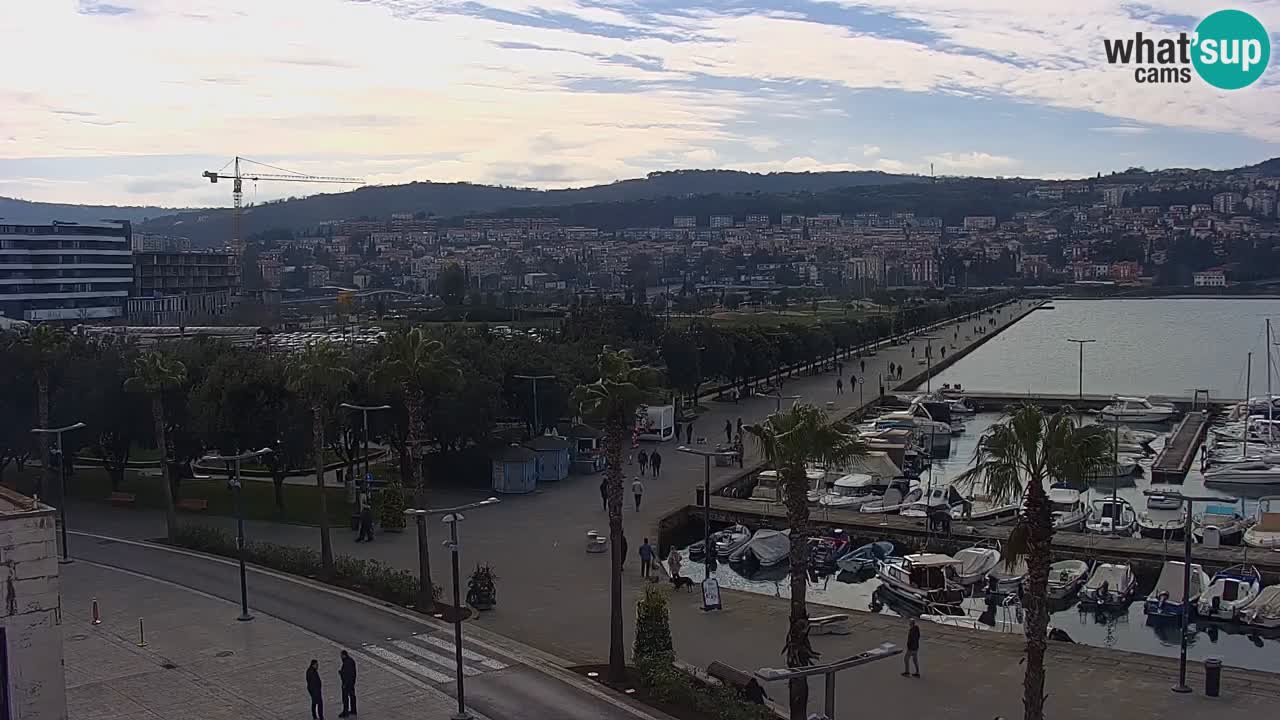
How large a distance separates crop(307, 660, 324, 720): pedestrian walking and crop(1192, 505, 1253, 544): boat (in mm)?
23416

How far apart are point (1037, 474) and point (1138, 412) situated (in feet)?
154

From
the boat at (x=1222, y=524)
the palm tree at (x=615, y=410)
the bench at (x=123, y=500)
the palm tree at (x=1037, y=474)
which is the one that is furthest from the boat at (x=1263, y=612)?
the bench at (x=123, y=500)

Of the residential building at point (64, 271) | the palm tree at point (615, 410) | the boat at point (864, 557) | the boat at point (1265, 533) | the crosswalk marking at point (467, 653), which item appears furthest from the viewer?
the residential building at point (64, 271)

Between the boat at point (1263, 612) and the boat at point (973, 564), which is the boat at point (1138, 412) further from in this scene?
the boat at point (1263, 612)

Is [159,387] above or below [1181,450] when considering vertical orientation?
above

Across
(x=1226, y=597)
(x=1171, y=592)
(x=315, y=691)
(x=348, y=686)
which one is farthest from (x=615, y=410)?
(x=1226, y=597)

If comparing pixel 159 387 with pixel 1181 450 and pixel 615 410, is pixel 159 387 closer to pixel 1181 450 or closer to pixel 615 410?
pixel 615 410

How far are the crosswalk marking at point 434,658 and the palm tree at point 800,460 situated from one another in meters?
5.29

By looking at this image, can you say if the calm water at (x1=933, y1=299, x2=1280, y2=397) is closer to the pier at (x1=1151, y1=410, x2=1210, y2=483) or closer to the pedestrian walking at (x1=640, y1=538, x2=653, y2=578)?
the pier at (x1=1151, y1=410, x2=1210, y2=483)

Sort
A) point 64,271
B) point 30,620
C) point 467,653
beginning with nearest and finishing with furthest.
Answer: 1. point 30,620
2. point 467,653
3. point 64,271

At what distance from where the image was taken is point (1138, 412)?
57688mm

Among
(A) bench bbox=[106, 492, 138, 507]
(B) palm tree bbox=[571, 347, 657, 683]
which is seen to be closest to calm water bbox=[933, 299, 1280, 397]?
(A) bench bbox=[106, 492, 138, 507]

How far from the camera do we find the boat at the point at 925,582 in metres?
26.7

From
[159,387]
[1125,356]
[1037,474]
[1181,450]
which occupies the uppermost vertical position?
[1037,474]
